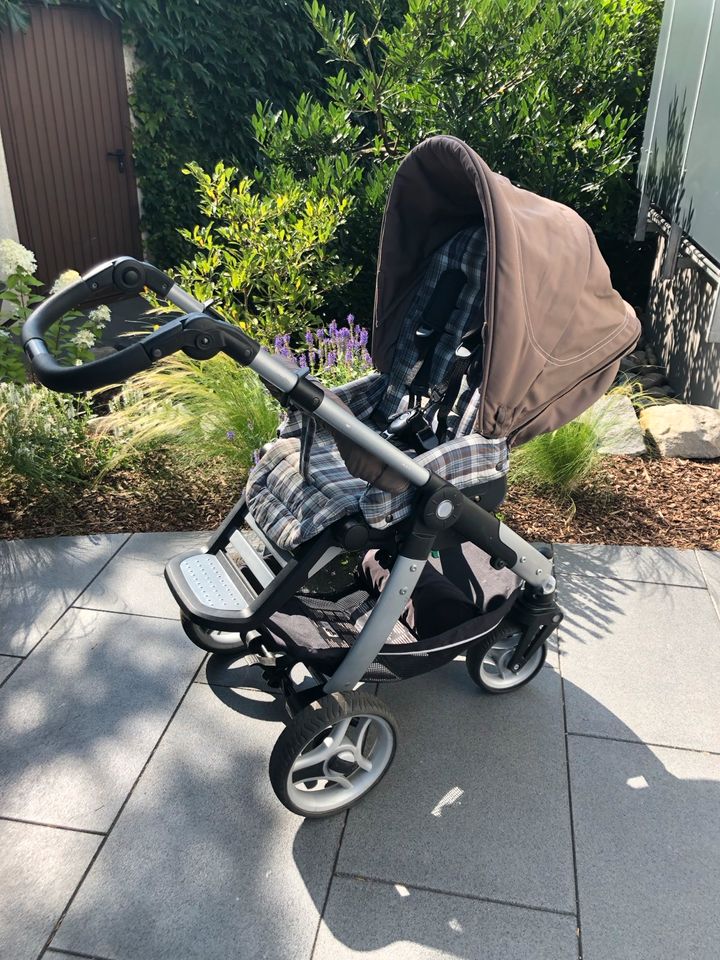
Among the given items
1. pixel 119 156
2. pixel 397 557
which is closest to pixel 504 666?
pixel 397 557

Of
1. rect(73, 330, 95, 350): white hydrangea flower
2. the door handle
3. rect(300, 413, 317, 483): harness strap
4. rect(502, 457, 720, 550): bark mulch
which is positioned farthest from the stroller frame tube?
the door handle

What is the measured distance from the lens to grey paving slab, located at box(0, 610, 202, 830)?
262 cm

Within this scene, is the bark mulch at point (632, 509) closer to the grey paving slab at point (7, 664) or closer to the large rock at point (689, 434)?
the large rock at point (689, 434)

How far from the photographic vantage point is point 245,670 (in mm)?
3156

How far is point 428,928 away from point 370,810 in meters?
0.43

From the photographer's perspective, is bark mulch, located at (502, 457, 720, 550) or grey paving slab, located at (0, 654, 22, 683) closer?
grey paving slab, located at (0, 654, 22, 683)

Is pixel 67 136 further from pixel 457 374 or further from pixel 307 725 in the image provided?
pixel 307 725

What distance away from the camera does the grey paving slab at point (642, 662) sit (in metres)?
2.95

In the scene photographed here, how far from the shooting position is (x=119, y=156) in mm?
7910

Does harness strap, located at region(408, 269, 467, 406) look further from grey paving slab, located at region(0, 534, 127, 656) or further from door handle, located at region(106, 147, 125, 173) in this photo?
door handle, located at region(106, 147, 125, 173)

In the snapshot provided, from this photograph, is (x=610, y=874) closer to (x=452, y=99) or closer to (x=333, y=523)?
(x=333, y=523)

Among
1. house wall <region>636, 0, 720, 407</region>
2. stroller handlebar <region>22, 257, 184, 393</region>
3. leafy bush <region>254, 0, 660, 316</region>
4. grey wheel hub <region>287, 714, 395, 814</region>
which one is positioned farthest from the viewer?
leafy bush <region>254, 0, 660, 316</region>

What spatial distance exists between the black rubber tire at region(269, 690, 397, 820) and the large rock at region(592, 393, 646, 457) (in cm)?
260

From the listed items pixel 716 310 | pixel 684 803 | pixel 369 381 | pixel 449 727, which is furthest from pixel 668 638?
pixel 716 310
